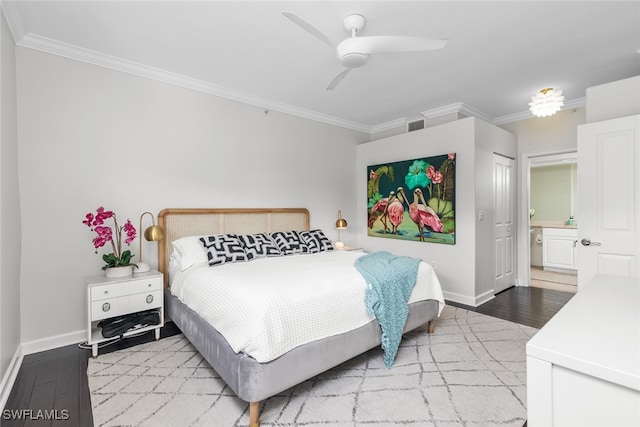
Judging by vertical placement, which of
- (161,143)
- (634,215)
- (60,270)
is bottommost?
(60,270)

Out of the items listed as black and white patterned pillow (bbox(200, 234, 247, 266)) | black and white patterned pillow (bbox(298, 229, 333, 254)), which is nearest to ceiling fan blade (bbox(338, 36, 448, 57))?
black and white patterned pillow (bbox(200, 234, 247, 266))

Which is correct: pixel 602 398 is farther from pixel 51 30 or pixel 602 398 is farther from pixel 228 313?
pixel 51 30

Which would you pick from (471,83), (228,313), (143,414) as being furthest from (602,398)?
(471,83)

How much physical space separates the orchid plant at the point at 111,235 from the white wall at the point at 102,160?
159 mm

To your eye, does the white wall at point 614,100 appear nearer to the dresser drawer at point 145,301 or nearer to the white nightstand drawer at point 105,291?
the dresser drawer at point 145,301

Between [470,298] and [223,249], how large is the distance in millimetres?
3058

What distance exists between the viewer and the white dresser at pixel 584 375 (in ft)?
2.32

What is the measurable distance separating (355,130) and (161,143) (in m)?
3.12

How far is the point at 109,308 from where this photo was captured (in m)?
2.55

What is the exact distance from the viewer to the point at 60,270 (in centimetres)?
270

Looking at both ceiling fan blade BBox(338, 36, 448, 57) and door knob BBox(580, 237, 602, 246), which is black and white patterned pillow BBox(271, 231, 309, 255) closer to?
ceiling fan blade BBox(338, 36, 448, 57)

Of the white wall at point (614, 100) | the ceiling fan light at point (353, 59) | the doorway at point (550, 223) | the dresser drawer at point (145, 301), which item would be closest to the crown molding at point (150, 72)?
the ceiling fan light at point (353, 59)

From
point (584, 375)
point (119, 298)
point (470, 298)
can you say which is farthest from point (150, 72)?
point (470, 298)

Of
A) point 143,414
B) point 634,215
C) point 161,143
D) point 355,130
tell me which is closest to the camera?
point 143,414
